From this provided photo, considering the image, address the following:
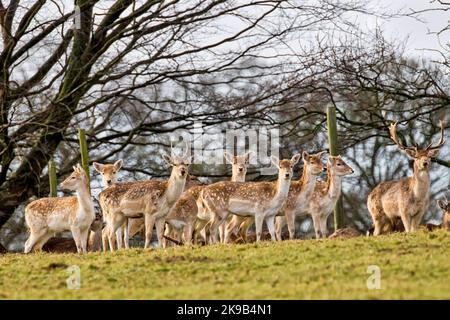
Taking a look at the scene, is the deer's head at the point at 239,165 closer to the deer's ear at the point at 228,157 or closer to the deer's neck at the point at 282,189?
the deer's ear at the point at 228,157

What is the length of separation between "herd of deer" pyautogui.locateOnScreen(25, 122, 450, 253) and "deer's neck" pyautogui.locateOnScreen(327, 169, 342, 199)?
0.05 ft

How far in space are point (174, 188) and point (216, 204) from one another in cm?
88

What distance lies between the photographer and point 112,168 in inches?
720

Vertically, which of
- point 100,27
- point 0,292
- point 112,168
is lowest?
point 0,292

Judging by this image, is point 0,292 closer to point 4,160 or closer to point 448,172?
point 4,160

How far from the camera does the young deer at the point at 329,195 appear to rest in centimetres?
1725

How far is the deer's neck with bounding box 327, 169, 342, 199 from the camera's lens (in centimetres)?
1727

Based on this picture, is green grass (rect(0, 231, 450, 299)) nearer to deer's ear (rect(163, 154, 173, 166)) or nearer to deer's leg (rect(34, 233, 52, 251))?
deer's ear (rect(163, 154, 173, 166))

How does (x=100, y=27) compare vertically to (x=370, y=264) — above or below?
above

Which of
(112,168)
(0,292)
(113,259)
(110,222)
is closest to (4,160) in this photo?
(112,168)

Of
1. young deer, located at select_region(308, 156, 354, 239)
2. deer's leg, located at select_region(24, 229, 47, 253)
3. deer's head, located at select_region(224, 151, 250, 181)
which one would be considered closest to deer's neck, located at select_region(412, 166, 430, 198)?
young deer, located at select_region(308, 156, 354, 239)

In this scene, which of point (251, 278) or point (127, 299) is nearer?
point (127, 299)

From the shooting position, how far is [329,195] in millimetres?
17312
